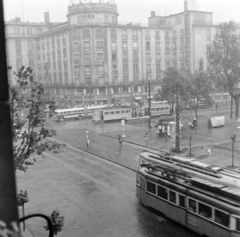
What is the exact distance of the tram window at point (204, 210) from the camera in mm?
12066

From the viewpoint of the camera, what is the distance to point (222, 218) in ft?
37.8

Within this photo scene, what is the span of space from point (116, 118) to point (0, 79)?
45911 mm

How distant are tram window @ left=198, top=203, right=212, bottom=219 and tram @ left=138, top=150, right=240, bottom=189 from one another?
36.5 inches

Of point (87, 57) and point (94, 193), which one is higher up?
point (87, 57)

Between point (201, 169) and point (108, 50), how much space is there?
54838 millimetres

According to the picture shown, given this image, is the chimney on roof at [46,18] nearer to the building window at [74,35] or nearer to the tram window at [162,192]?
the building window at [74,35]

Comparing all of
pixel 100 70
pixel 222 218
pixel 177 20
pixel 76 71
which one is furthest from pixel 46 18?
pixel 222 218

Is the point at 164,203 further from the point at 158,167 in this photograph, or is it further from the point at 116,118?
the point at 116,118

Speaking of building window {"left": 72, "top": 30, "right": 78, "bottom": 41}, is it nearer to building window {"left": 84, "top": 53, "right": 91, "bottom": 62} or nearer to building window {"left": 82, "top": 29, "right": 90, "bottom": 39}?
building window {"left": 82, "top": 29, "right": 90, "bottom": 39}

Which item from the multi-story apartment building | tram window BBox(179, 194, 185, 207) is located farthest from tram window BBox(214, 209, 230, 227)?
the multi-story apartment building

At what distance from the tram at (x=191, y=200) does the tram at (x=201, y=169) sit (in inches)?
6.1

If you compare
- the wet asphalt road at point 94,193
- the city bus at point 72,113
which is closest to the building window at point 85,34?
the city bus at point 72,113

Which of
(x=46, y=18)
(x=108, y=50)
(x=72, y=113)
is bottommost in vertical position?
(x=72, y=113)

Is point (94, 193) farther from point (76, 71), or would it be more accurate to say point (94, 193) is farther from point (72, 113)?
point (76, 71)
